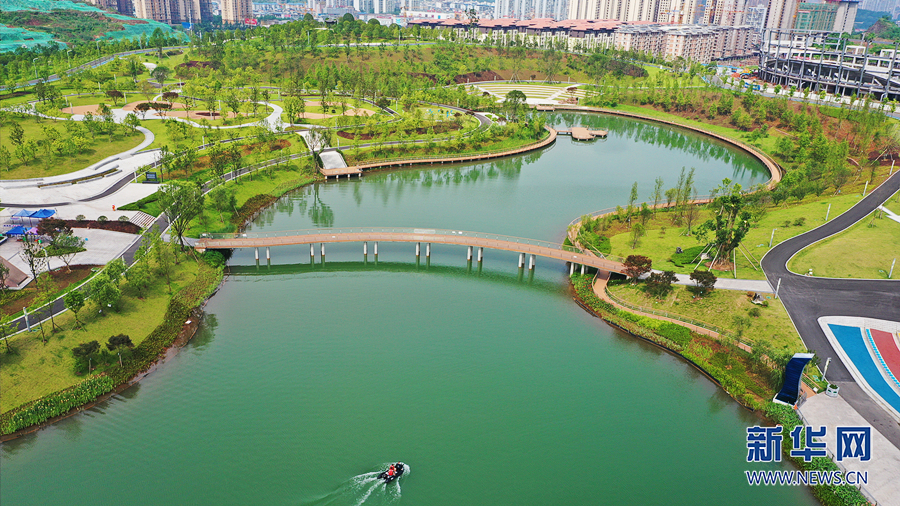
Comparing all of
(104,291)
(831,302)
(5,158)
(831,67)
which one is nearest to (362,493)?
(104,291)

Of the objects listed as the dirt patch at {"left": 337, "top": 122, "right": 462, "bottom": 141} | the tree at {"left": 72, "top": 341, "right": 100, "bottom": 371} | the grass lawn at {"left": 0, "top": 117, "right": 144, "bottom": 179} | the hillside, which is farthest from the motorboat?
the hillside

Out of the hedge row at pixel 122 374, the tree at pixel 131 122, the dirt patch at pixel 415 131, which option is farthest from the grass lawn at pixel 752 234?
the tree at pixel 131 122

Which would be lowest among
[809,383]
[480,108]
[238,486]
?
[238,486]

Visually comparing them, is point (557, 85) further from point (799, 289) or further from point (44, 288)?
point (44, 288)

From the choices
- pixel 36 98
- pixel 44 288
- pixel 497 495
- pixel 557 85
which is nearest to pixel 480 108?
pixel 557 85

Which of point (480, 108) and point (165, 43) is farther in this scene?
point (165, 43)

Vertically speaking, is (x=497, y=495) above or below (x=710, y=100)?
below

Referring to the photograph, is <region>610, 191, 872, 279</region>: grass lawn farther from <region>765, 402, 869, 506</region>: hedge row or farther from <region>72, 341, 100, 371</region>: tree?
<region>72, 341, 100, 371</region>: tree

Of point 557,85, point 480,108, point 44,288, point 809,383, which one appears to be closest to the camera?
point 809,383
